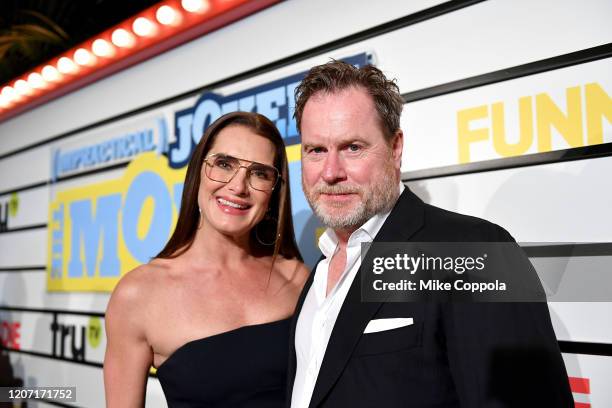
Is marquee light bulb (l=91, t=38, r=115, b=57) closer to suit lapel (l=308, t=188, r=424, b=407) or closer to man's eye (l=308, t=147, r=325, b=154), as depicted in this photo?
man's eye (l=308, t=147, r=325, b=154)

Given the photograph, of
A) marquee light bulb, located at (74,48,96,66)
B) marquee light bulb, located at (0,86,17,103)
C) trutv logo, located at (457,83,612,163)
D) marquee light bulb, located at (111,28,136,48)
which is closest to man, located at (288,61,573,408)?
trutv logo, located at (457,83,612,163)

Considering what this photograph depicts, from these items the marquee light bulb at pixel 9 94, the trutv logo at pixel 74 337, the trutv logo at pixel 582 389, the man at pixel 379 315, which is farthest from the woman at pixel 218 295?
the marquee light bulb at pixel 9 94

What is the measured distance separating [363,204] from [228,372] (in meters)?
0.90

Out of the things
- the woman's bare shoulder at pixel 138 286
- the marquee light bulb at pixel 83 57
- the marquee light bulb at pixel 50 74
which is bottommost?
the woman's bare shoulder at pixel 138 286

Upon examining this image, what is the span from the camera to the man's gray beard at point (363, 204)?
173cm

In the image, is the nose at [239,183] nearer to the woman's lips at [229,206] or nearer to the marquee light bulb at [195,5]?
the woman's lips at [229,206]

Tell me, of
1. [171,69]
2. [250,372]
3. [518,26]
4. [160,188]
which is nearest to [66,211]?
[160,188]

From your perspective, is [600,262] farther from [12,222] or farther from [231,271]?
[12,222]

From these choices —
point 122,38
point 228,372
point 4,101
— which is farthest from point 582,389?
point 4,101

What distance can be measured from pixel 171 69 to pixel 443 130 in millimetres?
2330

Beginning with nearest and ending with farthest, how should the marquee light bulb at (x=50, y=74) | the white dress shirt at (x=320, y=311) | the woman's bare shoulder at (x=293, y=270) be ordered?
the white dress shirt at (x=320, y=311) → the woman's bare shoulder at (x=293, y=270) → the marquee light bulb at (x=50, y=74)

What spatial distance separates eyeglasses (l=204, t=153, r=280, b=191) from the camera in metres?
2.24

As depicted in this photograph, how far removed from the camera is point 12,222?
5.57 meters

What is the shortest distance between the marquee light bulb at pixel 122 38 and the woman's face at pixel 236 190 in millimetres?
1817
